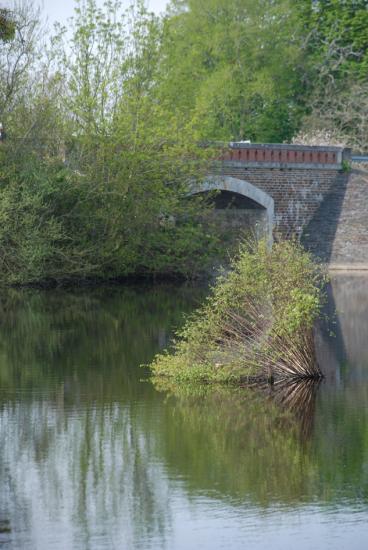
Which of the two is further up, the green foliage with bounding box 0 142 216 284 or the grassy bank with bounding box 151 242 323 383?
the green foliage with bounding box 0 142 216 284

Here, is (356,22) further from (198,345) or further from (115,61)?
(198,345)

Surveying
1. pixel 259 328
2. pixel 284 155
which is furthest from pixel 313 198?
pixel 259 328

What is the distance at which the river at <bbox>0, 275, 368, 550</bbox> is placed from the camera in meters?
7.96

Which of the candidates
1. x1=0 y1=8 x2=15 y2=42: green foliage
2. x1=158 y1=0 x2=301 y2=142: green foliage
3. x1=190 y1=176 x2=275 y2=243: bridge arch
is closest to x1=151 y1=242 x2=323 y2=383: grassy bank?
x1=0 y1=8 x2=15 y2=42: green foliage

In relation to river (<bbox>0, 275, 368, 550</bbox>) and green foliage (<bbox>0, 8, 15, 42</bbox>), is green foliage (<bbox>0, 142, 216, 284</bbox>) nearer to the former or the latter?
green foliage (<bbox>0, 8, 15, 42</bbox>)

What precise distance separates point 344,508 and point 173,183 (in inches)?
884

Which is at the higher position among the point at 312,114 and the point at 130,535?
the point at 312,114

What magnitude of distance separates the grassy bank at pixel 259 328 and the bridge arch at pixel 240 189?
17481 mm

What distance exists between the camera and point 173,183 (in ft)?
100

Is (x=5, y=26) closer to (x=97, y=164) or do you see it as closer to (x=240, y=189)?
(x=97, y=164)

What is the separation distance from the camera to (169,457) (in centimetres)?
996

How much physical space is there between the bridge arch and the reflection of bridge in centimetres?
3

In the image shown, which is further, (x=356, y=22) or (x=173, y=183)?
(x=356, y=22)

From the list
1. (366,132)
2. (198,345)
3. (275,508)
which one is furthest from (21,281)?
(366,132)
